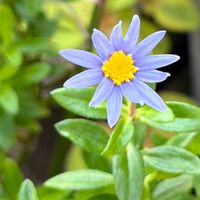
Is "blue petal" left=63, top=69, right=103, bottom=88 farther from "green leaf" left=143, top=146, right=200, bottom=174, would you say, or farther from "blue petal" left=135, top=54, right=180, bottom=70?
"green leaf" left=143, top=146, right=200, bottom=174

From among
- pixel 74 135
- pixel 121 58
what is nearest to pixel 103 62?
pixel 121 58

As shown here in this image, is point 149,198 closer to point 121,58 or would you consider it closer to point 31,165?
point 121,58

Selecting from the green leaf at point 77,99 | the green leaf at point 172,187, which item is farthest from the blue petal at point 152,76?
the green leaf at point 172,187

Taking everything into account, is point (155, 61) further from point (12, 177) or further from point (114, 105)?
point (12, 177)

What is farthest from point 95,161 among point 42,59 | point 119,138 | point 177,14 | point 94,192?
point 177,14

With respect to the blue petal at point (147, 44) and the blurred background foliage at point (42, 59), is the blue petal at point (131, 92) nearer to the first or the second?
the blue petal at point (147, 44)
